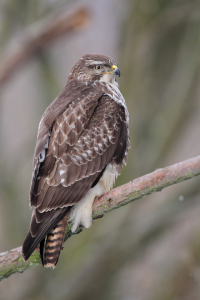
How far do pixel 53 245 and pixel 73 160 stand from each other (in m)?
0.78

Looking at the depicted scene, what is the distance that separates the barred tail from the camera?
4.05m

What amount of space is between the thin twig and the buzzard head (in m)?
1.04

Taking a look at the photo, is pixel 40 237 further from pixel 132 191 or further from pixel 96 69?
pixel 96 69

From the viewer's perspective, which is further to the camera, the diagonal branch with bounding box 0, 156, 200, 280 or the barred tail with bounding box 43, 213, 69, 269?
the barred tail with bounding box 43, 213, 69, 269

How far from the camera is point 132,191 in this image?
12.1 ft

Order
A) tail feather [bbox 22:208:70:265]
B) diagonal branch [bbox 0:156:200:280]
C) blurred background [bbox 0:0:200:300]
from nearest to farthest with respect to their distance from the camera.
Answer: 1. diagonal branch [bbox 0:156:200:280]
2. tail feather [bbox 22:208:70:265]
3. blurred background [bbox 0:0:200:300]

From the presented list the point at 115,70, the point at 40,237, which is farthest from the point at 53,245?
the point at 115,70

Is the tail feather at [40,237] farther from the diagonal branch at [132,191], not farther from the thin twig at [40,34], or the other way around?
the thin twig at [40,34]

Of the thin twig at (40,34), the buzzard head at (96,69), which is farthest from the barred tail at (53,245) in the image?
the thin twig at (40,34)

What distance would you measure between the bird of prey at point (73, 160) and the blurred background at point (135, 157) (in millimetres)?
1581

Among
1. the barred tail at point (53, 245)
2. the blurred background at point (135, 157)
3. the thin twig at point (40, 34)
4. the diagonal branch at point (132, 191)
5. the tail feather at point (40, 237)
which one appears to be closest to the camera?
the diagonal branch at point (132, 191)

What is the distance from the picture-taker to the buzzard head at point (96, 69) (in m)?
5.21

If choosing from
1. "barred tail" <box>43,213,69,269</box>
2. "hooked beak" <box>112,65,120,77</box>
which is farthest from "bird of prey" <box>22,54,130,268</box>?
"hooked beak" <box>112,65,120,77</box>

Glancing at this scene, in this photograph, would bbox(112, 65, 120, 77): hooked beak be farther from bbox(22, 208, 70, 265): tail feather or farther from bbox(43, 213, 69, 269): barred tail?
bbox(43, 213, 69, 269): barred tail
